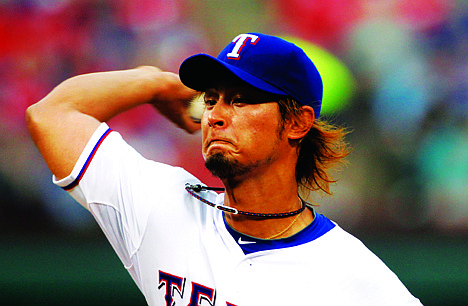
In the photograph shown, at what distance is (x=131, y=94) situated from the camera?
1.72m

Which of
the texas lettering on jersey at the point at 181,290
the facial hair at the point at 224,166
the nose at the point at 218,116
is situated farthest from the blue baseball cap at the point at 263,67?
A: the texas lettering on jersey at the point at 181,290

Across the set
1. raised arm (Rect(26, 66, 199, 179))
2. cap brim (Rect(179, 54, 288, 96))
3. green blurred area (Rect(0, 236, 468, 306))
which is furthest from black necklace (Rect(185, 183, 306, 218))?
green blurred area (Rect(0, 236, 468, 306))

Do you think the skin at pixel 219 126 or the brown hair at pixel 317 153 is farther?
the brown hair at pixel 317 153

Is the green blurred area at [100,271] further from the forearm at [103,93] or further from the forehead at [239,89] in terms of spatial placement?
the forehead at [239,89]

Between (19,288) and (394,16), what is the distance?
13.8 feet

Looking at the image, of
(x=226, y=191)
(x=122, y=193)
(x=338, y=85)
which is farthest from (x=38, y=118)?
(x=338, y=85)

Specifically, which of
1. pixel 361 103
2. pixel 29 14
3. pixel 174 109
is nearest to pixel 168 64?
pixel 29 14

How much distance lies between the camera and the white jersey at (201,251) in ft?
4.87

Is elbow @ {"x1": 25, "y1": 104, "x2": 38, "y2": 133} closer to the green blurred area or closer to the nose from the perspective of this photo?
the nose

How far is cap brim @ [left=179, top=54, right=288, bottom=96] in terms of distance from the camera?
5.04 feet

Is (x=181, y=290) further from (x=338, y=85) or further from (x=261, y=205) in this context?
(x=338, y=85)

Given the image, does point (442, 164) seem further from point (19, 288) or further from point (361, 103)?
point (19, 288)

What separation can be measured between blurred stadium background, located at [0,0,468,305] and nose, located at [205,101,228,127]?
302 centimetres

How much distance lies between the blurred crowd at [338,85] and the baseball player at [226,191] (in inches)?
114
